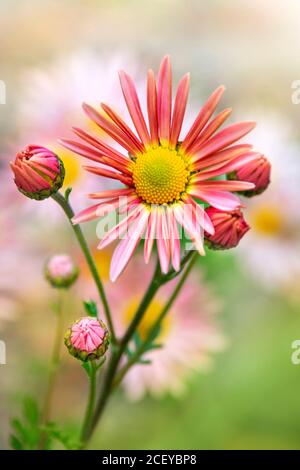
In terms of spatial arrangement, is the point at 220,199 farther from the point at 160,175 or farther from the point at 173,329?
the point at 173,329

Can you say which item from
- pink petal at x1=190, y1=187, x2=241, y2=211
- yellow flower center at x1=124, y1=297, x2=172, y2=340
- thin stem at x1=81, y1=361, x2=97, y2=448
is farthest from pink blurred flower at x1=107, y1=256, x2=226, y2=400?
pink petal at x1=190, y1=187, x2=241, y2=211

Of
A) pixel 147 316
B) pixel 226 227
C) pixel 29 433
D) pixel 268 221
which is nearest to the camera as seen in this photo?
pixel 226 227

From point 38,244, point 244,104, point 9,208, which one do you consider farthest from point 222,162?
point 244,104

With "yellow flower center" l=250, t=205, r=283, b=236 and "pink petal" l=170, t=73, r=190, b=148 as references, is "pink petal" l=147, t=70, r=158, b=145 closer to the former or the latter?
"pink petal" l=170, t=73, r=190, b=148

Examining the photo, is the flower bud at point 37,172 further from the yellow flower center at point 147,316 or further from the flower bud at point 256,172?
the yellow flower center at point 147,316

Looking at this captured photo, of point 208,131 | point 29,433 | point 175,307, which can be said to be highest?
point 208,131

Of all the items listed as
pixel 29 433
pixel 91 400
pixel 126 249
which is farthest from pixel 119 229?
pixel 29 433

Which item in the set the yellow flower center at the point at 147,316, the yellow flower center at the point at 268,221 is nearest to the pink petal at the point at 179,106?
the yellow flower center at the point at 147,316
